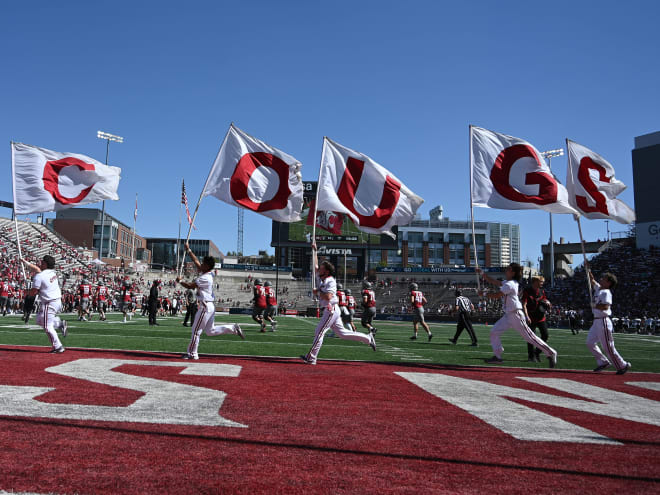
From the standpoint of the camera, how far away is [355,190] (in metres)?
11.2

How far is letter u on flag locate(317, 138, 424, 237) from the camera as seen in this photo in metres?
11.1

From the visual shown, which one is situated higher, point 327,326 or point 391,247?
point 391,247

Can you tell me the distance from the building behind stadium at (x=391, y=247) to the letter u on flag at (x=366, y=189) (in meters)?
52.7

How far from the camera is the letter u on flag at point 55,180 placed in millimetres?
11203

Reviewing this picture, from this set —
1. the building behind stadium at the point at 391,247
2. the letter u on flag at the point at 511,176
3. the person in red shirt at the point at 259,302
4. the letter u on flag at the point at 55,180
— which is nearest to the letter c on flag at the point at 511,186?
the letter u on flag at the point at 511,176

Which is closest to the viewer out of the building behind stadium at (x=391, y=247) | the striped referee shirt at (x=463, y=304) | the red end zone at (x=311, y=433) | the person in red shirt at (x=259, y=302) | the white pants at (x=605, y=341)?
the red end zone at (x=311, y=433)

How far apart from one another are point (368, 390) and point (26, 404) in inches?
147

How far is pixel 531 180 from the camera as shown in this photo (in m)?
11.3

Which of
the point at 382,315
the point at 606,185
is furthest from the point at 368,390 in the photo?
the point at 382,315

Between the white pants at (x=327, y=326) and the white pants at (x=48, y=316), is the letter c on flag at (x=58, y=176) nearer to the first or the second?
the white pants at (x=48, y=316)

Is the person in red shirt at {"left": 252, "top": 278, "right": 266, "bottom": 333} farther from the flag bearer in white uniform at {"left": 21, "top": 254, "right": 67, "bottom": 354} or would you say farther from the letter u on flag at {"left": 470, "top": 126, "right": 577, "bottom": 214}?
the letter u on flag at {"left": 470, "top": 126, "right": 577, "bottom": 214}

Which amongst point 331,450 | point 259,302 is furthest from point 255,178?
point 259,302

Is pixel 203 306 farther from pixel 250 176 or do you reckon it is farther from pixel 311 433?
pixel 311 433

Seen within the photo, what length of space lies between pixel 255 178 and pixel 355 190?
220 cm
